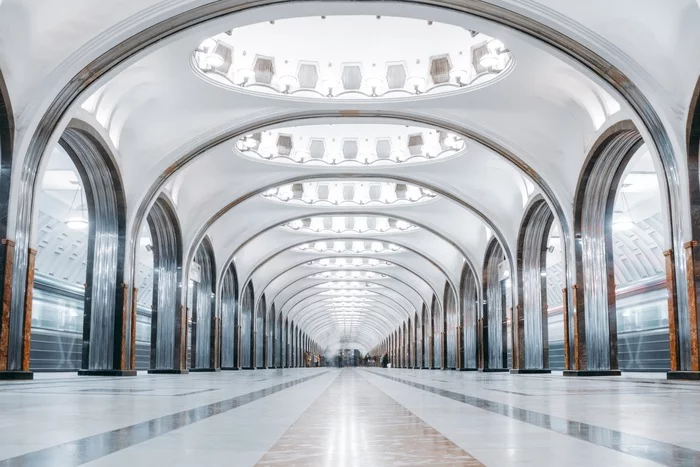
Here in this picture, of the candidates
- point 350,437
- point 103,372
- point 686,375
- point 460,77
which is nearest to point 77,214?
point 103,372

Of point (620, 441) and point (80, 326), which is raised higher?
point (80, 326)

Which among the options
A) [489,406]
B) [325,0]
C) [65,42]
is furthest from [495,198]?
[489,406]

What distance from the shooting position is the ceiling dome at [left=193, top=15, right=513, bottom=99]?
17719mm

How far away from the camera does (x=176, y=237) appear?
25.5m

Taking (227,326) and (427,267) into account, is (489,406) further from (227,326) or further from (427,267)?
(427,267)

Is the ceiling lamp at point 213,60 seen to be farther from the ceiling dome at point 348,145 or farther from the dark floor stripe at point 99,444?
the dark floor stripe at point 99,444

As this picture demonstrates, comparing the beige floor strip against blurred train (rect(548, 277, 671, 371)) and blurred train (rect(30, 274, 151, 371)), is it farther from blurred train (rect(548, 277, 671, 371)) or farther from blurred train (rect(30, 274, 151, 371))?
blurred train (rect(30, 274, 151, 371))

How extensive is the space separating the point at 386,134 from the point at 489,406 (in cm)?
2051

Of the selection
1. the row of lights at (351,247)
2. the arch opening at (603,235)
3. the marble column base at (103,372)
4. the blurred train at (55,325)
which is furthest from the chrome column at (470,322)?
the marble column base at (103,372)

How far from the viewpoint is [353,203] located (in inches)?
1232

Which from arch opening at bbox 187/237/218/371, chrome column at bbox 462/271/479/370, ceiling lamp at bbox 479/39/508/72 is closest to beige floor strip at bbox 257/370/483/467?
ceiling lamp at bbox 479/39/508/72

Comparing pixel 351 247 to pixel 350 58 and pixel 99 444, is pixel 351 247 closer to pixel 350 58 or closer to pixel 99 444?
pixel 350 58

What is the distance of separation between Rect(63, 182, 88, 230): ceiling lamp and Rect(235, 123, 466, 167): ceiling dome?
217 inches

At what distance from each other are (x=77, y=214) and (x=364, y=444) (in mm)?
25531
